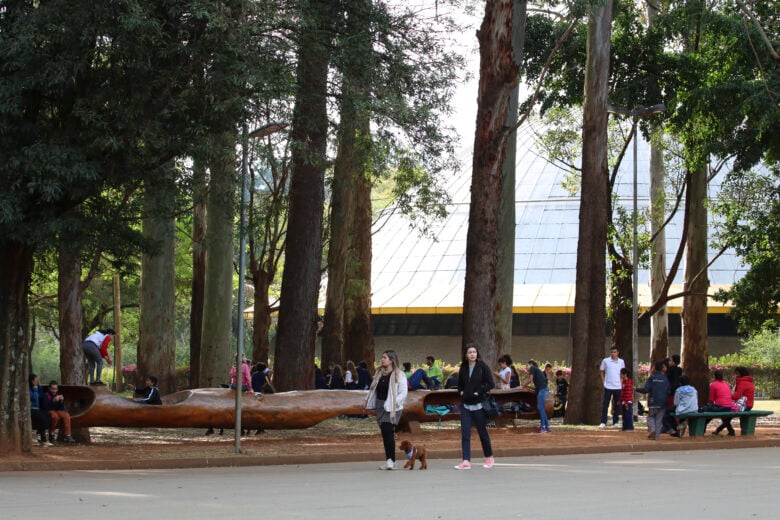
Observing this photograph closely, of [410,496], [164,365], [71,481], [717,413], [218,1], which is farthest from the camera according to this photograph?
[164,365]

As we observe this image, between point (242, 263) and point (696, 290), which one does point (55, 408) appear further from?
point (696, 290)

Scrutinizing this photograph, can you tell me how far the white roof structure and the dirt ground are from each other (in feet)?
95.4

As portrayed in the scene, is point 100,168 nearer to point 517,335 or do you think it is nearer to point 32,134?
point 32,134

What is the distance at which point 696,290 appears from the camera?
34.1m

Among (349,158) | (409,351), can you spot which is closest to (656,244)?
(349,158)

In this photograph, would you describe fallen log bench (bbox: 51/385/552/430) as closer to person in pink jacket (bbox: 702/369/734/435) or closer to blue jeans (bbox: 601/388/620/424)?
blue jeans (bbox: 601/388/620/424)

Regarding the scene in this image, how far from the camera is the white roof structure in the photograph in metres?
56.9

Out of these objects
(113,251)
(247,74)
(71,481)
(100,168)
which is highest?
(247,74)

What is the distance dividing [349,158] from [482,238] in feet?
12.6

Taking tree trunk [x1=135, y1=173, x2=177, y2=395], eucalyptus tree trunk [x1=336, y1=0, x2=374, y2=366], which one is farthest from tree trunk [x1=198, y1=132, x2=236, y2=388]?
eucalyptus tree trunk [x1=336, y1=0, x2=374, y2=366]

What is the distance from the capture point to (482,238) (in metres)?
22.4

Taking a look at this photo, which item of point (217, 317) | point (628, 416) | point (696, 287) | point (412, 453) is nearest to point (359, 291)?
point (217, 317)

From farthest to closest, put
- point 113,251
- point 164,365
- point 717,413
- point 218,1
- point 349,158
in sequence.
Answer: point 164,365 < point 349,158 < point 717,413 < point 113,251 < point 218,1

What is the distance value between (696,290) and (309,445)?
19151 millimetres
